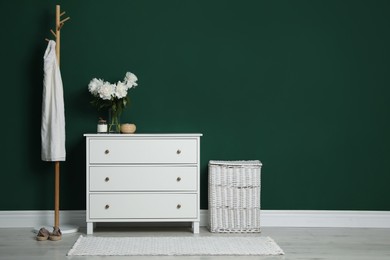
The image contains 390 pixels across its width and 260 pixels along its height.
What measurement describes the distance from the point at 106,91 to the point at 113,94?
0.07m

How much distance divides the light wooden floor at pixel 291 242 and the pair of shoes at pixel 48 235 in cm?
4

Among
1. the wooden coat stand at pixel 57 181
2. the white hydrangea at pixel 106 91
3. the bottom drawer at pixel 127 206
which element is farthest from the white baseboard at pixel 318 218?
the white hydrangea at pixel 106 91

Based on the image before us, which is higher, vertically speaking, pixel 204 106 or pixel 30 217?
pixel 204 106

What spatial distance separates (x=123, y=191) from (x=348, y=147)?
1921 millimetres

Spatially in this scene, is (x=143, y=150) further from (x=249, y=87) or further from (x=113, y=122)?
(x=249, y=87)

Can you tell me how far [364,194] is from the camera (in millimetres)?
4648

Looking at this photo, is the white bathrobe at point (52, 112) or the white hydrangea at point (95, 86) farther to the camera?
the white hydrangea at point (95, 86)

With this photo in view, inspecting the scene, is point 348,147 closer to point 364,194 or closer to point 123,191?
point 364,194

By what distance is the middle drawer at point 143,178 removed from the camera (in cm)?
421

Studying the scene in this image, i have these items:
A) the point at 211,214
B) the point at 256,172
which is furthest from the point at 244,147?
the point at 211,214

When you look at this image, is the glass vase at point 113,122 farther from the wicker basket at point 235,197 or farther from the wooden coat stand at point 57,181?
the wicker basket at point 235,197

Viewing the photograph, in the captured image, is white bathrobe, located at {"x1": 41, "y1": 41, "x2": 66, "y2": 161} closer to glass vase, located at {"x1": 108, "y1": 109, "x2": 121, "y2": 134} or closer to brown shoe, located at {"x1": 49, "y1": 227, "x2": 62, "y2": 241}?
glass vase, located at {"x1": 108, "y1": 109, "x2": 121, "y2": 134}

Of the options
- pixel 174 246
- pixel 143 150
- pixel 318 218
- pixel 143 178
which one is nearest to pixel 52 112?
pixel 143 150

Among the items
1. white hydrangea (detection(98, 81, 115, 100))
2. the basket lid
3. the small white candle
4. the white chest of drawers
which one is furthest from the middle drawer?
white hydrangea (detection(98, 81, 115, 100))
